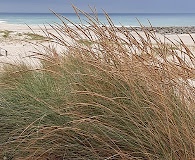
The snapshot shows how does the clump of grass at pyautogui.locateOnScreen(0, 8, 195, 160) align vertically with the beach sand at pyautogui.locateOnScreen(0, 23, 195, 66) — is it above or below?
below

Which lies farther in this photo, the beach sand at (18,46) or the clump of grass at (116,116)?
the beach sand at (18,46)

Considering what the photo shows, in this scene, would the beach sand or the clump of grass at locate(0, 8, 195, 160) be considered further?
the beach sand

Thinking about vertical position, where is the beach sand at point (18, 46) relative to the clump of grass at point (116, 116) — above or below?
above

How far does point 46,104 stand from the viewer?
222cm

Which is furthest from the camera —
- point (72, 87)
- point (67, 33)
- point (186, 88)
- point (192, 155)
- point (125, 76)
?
point (67, 33)

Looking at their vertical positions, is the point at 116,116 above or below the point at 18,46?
below

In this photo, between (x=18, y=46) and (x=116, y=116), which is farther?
(x=18, y=46)

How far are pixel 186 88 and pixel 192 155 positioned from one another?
0.49 m

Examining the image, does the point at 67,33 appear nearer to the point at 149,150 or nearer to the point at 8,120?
the point at 8,120

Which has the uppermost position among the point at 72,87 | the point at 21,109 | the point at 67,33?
the point at 67,33

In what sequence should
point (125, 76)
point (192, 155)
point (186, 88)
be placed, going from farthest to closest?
point (186, 88), point (125, 76), point (192, 155)

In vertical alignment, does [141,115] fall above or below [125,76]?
below

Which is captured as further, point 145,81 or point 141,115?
point 145,81

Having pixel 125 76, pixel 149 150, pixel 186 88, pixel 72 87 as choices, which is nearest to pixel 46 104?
pixel 72 87
